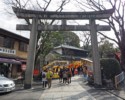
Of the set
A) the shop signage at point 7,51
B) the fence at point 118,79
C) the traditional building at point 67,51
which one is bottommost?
the fence at point 118,79

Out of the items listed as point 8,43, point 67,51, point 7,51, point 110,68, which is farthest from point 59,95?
point 67,51

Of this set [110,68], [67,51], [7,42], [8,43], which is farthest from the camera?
[67,51]

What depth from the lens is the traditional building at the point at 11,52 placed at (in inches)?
1053

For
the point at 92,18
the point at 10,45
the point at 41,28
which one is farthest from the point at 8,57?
the point at 92,18

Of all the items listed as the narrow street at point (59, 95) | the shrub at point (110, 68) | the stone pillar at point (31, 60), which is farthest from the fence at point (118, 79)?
the stone pillar at point (31, 60)

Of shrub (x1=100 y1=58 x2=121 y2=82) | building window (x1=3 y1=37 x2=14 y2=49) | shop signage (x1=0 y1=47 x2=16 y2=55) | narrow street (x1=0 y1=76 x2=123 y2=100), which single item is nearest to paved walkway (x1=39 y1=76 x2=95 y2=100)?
narrow street (x1=0 y1=76 x2=123 y2=100)

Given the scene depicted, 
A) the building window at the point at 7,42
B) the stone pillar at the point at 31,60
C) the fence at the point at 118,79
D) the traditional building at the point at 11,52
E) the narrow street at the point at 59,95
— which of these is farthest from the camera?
the building window at the point at 7,42

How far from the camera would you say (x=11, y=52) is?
2955 cm

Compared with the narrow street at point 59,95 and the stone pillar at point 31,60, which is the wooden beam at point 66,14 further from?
the narrow street at point 59,95

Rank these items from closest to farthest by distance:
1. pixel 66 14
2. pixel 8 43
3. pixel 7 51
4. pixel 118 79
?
pixel 66 14
pixel 118 79
pixel 7 51
pixel 8 43

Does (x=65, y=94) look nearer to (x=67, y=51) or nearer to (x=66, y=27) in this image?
(x=66, y=27)

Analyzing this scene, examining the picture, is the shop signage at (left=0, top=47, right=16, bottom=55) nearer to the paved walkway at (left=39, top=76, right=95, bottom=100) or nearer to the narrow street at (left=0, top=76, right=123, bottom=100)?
the narrow street at (left=0, top=76, right=123, bottom=100)

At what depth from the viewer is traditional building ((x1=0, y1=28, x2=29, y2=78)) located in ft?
87.8

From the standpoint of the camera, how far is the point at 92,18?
1981 cm
